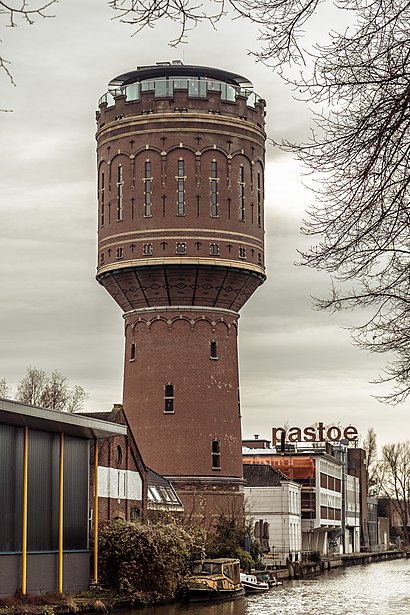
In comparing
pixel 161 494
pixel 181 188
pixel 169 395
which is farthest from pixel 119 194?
pixel 161 494

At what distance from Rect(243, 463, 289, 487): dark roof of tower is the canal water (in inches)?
427

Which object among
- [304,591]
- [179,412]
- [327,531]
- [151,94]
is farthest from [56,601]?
[327,531]

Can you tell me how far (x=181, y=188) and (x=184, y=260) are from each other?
12.1 feet

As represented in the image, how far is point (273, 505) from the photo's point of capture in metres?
73.1

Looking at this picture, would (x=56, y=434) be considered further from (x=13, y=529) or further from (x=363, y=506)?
(x=363, y=506)

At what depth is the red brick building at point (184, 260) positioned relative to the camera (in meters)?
55.5

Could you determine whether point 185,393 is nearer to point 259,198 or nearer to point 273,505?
point 259,198

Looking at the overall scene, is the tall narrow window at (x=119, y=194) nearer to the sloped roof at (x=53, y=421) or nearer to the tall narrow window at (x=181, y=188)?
the tall narrow window at (x=181, y=188)

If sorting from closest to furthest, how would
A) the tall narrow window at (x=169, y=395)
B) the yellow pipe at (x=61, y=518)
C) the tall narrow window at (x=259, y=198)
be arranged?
the yellow pipe at (x=61, y=518) → the tall narrow window at (x=169, y=395) → the tall narrow window at (x=259, y=198)

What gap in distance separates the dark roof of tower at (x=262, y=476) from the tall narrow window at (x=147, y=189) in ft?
74.4

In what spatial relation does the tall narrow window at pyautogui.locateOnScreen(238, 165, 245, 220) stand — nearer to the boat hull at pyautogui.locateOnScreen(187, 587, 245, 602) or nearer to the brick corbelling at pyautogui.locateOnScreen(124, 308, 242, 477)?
the brick corbelling at pyautogui.locateOnScreen(124, 308, 242, 477)

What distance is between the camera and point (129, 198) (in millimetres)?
57438

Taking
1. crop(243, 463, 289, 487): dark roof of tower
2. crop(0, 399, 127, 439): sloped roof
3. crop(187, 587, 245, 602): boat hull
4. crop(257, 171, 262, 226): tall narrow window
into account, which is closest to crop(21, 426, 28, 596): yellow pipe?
crop(0, 399, 127, 439): sloped roof

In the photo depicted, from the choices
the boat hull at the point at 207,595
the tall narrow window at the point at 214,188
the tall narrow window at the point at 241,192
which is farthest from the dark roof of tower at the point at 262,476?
the boat hull at the point at 207,595
